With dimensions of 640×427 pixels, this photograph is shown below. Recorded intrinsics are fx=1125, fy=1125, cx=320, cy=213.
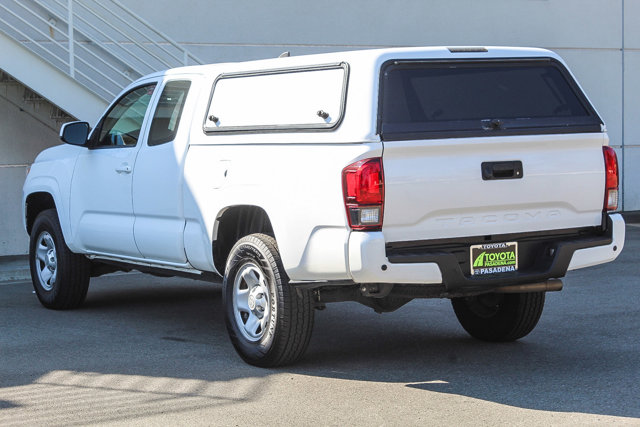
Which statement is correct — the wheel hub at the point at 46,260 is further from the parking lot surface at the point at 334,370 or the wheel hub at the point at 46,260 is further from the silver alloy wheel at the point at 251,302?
the silver alloy wheel at the point at 251,302

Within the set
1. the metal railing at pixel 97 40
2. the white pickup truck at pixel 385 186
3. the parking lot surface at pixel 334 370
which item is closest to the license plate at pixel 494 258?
the white pickup truck at pixel 385 186

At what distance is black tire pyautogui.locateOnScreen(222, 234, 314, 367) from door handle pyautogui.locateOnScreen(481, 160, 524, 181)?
4.51ft

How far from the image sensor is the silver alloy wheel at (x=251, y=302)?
291 inches

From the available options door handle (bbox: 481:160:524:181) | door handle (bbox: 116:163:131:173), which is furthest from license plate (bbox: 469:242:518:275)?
door handle (bbox: 116:163:131:173)

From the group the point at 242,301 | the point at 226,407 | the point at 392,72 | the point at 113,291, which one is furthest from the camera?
the point at 113,291

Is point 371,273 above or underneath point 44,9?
underneath

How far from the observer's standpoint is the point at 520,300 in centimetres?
802

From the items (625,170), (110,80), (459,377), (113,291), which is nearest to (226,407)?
(459,377)

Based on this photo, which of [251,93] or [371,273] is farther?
[251,93]

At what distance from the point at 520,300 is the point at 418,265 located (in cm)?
165

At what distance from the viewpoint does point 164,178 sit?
27.6 feet

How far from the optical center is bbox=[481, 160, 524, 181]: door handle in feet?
22.5

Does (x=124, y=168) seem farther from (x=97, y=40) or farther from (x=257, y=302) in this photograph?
(x=97, y=40)

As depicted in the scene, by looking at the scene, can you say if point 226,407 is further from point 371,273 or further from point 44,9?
point 44,9
